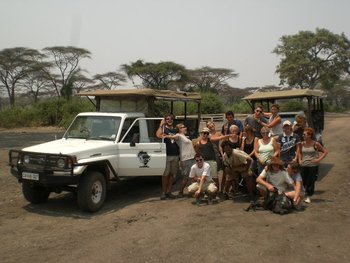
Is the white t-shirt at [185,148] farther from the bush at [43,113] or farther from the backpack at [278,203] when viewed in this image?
the bush at [43,113]

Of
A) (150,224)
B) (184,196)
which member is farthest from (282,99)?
(150,224)

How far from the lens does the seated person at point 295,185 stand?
23.0 ft

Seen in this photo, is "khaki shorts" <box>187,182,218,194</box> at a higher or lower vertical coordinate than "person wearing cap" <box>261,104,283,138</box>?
lower

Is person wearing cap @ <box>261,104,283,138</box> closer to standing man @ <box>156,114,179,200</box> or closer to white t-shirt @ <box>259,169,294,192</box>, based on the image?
white t-shirt @ <box>259,169,294,192</box>

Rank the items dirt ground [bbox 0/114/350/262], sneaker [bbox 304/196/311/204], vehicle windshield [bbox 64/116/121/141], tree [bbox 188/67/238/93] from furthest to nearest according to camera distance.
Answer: tree [bbox 188/67/238/93] < vehicle windshield [bbox 64/116/121/141] < sneaker [bbox 304/196/311/204] < dirt ground [bbox 0/114/350/262]

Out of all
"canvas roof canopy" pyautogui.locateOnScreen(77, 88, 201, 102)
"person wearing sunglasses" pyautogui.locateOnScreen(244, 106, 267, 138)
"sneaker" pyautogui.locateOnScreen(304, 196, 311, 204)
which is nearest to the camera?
"sneaker" pyautogui.locateOnScreen(304, 196, 311, 204)

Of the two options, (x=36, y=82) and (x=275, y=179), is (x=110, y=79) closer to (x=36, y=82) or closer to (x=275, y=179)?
(x=36, y=82)

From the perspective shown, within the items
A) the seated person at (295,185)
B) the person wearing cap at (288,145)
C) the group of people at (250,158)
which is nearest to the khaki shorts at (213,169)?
the group of people at (250,158)

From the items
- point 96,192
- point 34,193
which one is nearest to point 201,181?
point 96,192

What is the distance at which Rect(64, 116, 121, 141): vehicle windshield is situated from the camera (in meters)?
8.21

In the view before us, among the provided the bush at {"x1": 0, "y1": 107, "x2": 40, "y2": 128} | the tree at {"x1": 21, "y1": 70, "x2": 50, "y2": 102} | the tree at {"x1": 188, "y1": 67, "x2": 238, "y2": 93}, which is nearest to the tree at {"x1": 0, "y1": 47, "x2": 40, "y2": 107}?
the tree at {"x1": 21, "y1": 70, "x2": 50, "y2": 102}

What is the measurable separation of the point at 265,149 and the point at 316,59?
4572 cm

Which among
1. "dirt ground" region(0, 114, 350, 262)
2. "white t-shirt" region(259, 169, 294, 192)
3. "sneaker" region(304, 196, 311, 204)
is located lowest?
"dirt ground" region(0, 114, 350, 262)

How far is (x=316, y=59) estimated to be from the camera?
49.8 metres
